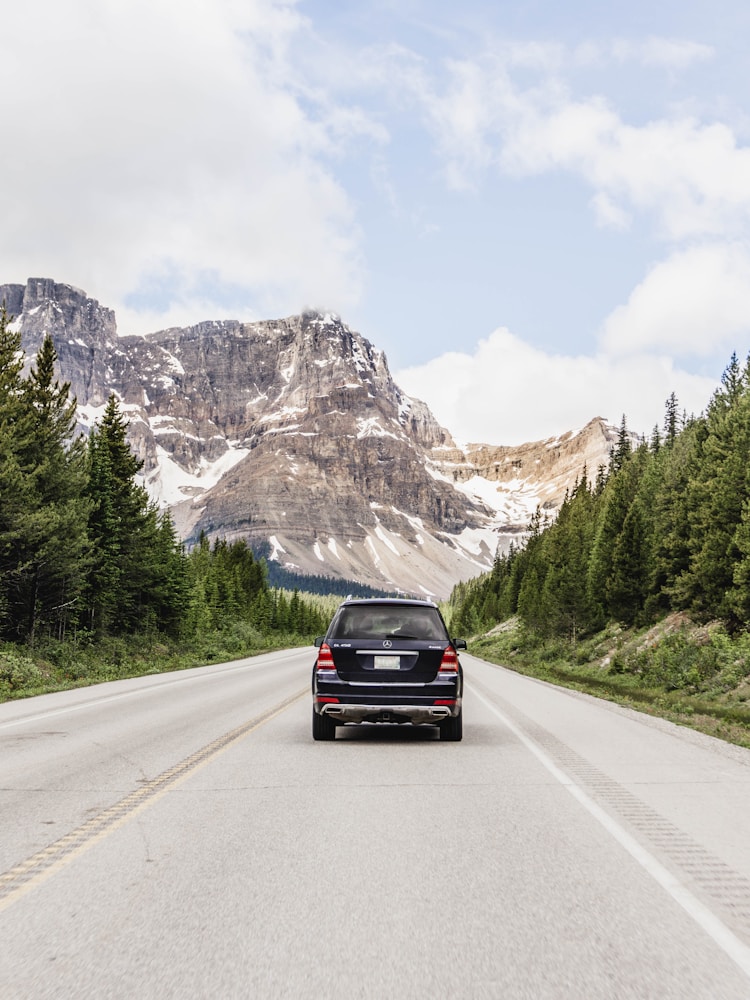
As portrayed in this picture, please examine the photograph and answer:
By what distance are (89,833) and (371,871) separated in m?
2.29

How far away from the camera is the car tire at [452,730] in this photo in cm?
1148

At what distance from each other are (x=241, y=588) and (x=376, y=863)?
90546mm

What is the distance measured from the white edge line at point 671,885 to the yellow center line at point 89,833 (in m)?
3.67

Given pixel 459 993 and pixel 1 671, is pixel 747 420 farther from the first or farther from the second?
pixel 459 993

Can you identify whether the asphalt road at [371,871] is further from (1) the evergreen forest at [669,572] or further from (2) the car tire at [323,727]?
(1) the evergreen forest at [669,572]

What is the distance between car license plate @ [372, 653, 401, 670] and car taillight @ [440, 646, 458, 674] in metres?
0.58

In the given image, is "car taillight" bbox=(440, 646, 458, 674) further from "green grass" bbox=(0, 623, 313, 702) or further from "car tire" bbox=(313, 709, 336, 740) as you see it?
"green grass" bbox=(0, 623, 313, 702)

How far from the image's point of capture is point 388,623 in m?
11.7

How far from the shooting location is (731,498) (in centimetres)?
3238

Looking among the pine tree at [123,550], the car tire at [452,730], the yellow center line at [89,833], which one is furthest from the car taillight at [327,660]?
the pine tree at [123,550]

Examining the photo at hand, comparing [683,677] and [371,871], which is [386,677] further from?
[683,677]

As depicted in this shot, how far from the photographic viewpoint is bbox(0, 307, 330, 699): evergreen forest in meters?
26.3

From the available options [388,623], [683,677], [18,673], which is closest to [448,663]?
[388,623]

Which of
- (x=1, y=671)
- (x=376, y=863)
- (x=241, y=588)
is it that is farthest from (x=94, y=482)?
(x=241, y=588)
